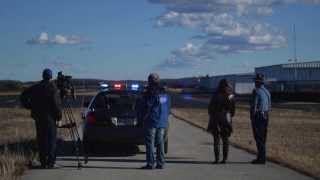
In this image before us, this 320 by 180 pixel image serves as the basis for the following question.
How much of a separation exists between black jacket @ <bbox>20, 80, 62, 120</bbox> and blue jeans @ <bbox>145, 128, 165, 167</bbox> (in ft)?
5.77

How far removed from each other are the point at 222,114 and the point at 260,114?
775mm

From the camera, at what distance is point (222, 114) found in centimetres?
1483

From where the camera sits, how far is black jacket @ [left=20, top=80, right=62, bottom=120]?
1377 centimetres

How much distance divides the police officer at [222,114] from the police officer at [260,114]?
18.8 inches

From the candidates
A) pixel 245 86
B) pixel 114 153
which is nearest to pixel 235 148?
pixel 114 153

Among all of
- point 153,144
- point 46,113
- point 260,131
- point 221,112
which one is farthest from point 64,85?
point 260,131

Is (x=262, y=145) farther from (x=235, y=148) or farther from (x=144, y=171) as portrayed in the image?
(x=235, y=148)

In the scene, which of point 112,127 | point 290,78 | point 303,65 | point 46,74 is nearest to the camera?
point 46,74

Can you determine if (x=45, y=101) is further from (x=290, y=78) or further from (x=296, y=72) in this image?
(x=290, y=78)

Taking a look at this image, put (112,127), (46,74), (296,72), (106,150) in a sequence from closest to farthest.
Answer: (46,74) → (112,127) → (106,150) → (296,72)

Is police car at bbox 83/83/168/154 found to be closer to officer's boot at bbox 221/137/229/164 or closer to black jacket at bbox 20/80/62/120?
officer's boot at bbox 221/137/229/164

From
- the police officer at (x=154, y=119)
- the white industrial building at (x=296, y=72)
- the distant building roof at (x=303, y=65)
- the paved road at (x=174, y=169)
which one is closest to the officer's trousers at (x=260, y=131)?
the paved road at (x=174, y=169)

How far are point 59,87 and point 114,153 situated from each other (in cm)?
354

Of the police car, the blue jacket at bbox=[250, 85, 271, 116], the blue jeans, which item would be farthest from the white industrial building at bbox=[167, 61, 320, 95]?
the blue jeans
